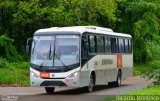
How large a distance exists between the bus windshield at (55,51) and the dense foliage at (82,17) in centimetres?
1666

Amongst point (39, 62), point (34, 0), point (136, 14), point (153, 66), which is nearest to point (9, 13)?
point (34, 0)

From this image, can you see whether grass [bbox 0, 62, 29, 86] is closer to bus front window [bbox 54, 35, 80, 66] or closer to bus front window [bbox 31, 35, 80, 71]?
bus front window [bbox 31, 35, 80, 71]

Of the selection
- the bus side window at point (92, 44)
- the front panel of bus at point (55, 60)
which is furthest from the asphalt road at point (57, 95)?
the bus side window at point (92, 44)

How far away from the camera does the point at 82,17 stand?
146ft

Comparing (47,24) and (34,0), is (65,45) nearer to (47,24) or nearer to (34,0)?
(34,0)

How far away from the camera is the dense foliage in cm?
4331

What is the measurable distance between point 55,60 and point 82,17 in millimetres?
20272

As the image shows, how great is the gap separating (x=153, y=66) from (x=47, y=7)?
1829 cm

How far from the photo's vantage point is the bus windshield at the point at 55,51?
962 inches

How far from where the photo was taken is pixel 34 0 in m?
43.6

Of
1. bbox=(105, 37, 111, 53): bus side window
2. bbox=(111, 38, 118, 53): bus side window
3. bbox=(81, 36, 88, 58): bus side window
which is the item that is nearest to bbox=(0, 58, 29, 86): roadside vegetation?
bbox=(111, 38, 118, 53): bus side window

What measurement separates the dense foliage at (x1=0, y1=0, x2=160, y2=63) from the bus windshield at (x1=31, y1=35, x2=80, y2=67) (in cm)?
1666

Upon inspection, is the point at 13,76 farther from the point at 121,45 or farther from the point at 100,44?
the point at 100,44

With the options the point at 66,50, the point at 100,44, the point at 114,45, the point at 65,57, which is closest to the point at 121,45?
the point at 114,45
